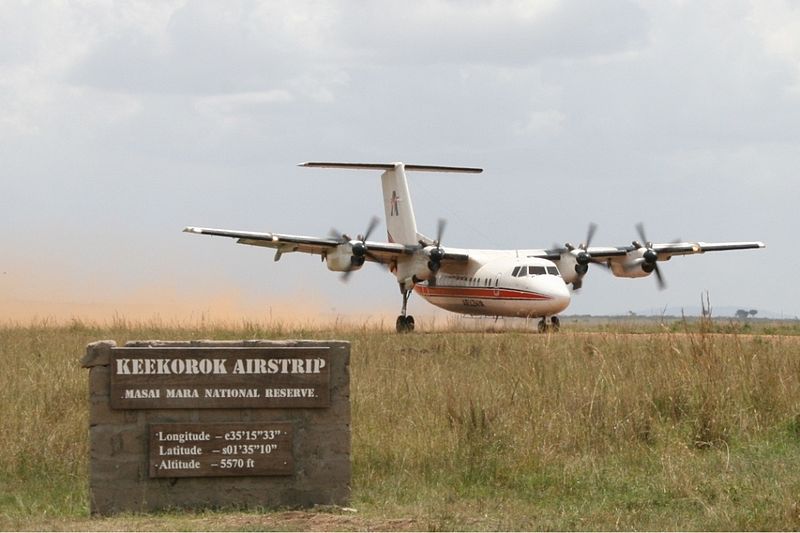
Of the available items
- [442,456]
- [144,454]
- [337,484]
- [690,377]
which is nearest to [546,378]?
[690,377]

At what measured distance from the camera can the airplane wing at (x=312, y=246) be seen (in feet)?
114

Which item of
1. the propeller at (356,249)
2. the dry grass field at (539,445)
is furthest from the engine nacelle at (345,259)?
the dry grass field at (539,445)

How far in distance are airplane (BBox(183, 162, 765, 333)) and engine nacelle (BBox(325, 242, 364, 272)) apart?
1.3 inches

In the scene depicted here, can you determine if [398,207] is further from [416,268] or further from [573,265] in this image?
[573,265]

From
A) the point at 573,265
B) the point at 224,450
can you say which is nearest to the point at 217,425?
the point at 224,450

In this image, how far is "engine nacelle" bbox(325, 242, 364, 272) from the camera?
3725cm

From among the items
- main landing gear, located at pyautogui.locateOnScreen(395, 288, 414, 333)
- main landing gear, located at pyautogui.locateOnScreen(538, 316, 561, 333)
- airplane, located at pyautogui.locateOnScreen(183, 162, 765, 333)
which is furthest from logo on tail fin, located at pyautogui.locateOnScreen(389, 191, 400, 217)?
main landing gear, located at pyautogui.locateOnScreen(538, 316, 561, 333)

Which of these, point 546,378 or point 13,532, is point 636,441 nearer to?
point 546,378

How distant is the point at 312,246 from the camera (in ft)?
123

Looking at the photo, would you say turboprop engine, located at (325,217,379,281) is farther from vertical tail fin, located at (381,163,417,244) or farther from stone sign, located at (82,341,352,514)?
stone sign, located at (82,341,352,514)

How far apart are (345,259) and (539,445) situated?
2681cm

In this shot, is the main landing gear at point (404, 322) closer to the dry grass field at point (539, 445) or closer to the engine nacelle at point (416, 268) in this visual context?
the engine nacelle at point (416, 268)

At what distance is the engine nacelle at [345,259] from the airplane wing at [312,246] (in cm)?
17

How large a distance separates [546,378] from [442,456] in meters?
3.73
